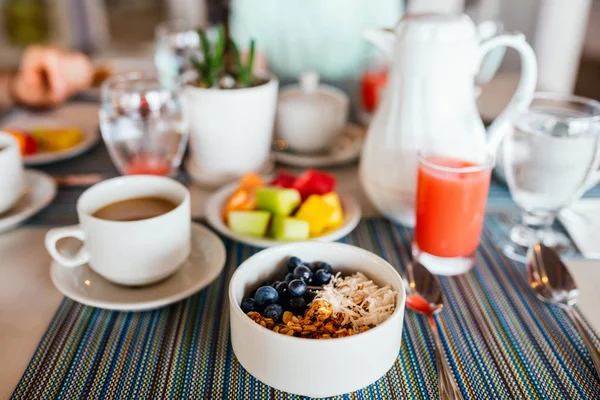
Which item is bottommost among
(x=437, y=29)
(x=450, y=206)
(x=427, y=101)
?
(x=450, y=206)

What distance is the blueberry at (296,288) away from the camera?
574mm

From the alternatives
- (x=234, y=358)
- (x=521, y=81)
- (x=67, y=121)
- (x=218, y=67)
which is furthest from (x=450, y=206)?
(x=67, y=121)

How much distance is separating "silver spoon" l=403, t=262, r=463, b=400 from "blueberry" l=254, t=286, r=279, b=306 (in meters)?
0.19

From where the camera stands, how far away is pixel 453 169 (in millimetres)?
695

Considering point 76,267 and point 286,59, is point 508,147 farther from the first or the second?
point 286,59

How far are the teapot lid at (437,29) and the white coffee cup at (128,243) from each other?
0.39 metres

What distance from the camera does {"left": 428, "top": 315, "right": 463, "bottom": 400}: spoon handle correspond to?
1.74ft

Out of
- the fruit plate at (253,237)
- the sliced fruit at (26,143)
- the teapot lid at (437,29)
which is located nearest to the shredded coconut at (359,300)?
the fruit plate at (253,237)

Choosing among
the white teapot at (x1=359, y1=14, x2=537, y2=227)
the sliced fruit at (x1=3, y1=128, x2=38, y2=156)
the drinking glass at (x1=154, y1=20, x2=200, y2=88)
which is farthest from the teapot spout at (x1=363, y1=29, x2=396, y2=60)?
the sliced fruit at (x1=3, y1=128, x2=38, y2=156)

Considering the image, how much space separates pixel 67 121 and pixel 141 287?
72 centimetres

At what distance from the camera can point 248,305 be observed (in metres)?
0.56

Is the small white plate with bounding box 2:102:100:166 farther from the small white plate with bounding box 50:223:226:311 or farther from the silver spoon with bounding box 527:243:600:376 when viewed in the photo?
the silver spoon with bounding box 527:243:600:376

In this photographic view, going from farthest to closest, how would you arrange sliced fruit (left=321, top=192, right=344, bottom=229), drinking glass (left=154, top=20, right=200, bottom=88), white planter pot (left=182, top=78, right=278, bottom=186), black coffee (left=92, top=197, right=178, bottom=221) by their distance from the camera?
drinking glass (left=154, top=20, right=200, bottom=88)
white planter pot (left=182, top=78, right=278, bottom=186)
sliced fruit (left=321, top=192, right=344, bottom=229)
black coffee (left=92, top=197, right=178, bottom=221)

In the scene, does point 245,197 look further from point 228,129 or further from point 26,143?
point 26,143
